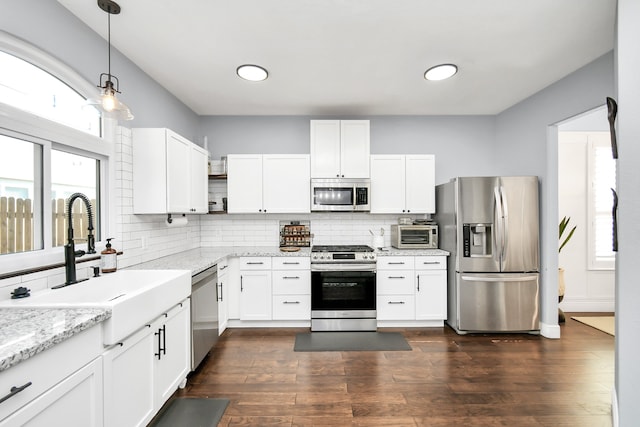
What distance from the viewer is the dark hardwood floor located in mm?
→ 2104

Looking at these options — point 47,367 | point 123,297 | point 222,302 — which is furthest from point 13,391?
point 222,302

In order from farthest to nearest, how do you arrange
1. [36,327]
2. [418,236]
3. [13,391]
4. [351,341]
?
[418,236]
[351,341]
[36,327]
[13,391]

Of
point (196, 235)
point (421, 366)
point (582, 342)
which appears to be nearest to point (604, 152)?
point (582, 342)

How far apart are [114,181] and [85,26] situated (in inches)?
45.7

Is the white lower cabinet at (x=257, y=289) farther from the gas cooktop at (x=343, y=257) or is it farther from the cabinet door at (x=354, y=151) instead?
the cabinet door at (x=354, y=151)

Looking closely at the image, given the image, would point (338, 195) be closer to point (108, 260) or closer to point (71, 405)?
point (108, 260)

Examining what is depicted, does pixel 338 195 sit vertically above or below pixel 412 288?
above

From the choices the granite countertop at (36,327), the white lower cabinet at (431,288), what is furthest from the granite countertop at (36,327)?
the white lower cabinet at (431,288)

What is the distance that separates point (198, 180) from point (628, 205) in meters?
3.62

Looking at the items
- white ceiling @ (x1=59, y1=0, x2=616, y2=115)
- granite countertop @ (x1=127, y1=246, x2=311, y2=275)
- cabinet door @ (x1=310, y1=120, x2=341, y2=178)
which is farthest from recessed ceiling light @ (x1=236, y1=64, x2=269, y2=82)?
granite countertop @ (x1=127, y1=246, x2=311, y2=275)

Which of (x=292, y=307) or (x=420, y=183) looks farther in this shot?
(x=420, y=183)

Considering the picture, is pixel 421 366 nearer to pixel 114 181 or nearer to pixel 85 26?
pixel 114 181

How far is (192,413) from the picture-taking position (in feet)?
7.01

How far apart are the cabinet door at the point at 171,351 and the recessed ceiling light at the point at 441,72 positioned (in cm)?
302
